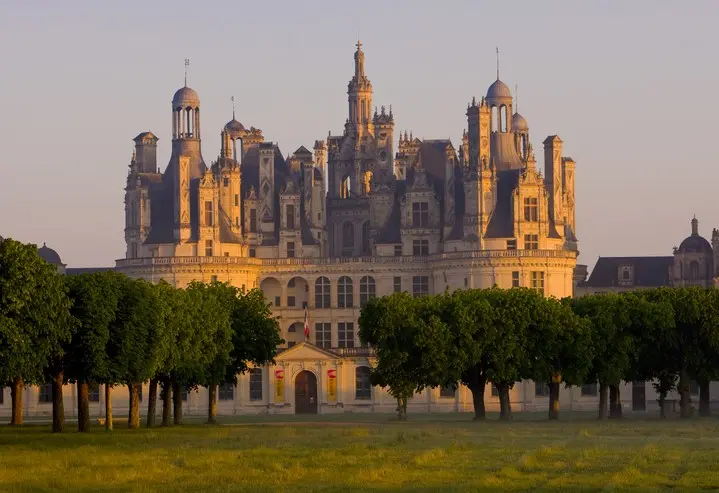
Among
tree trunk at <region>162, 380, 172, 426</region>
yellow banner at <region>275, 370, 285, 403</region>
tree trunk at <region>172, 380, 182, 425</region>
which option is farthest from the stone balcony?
tree trunk at <region>172, 380, 182, 425</region>

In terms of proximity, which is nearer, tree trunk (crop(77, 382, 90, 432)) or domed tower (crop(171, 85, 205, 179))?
tree trunk (crop(77, 382, 90, 432))

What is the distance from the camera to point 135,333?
112062mm

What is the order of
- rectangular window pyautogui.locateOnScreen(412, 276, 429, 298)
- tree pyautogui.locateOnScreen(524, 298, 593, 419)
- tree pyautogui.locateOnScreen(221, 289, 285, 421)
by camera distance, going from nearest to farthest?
tree pyautogui.locateOnScreen(524, 298, 593, 419)
tree pyautogui.locateOnScreen(221, 289, 285, 421)
rectangular window pyautogui.locateOnScreen(412, 276, 429, 298)

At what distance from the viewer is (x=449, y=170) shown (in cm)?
18862

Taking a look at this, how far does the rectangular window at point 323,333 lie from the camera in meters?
189

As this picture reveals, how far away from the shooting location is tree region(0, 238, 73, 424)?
9562 cm

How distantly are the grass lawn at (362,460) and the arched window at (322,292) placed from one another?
76.9 meters

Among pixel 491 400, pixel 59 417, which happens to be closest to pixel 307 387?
pixel 491 400

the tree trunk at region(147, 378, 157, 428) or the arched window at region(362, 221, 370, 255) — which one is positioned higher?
A: the arched window at region(362, 221, 370, 255)

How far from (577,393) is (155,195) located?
140 feet

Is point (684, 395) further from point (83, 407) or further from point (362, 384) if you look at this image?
point (83, 407)

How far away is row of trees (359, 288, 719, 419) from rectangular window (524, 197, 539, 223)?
4125 centimetres

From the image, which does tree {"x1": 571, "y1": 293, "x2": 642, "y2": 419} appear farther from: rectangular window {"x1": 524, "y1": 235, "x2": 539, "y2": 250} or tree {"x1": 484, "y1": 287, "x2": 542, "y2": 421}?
rectangular window {"x1": 524, "y1": 235, "x2": 539, "y2": 250}

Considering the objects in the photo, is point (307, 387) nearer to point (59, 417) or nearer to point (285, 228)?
point (285, 228)
